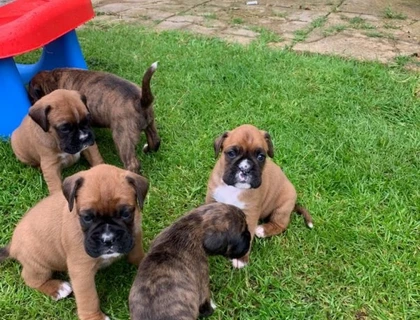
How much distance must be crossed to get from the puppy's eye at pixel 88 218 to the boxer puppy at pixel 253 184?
4.20ft

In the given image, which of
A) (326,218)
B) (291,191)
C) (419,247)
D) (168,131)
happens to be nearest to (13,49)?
(168,131)

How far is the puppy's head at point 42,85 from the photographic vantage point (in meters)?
5.83

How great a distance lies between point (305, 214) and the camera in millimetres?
4668

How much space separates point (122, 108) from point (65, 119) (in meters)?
0.70

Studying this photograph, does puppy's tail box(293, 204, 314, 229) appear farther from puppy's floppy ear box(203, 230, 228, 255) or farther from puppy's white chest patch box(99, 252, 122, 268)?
puppy's white chest patch box(99, 252, 122, 268)

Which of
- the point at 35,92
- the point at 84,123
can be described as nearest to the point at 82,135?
the point at 84,123

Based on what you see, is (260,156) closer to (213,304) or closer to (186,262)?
(186,262)

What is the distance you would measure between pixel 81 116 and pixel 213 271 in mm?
2012

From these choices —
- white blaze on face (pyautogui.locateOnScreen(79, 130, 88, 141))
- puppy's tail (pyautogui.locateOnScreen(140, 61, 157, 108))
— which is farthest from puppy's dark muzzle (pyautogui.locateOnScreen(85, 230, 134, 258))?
puppy's tail (pyautogui.locateOnScreen(140, 61, 157, 108))

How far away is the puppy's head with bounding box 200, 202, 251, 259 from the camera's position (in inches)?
141

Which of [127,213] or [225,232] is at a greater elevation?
[127,213]

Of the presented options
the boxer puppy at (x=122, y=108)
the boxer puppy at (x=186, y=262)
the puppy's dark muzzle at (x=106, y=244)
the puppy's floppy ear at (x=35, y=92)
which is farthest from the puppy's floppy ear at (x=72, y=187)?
the puppy's floppy ear at (x=35, y=92)

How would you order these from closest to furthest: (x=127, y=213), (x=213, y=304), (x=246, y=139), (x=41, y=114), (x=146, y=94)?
(x=127, y=213) < (x=213, y=304) < (x=246, y=139) < (x=41, y=114) < (x=146, y=94)

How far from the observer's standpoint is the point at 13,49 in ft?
17.8
